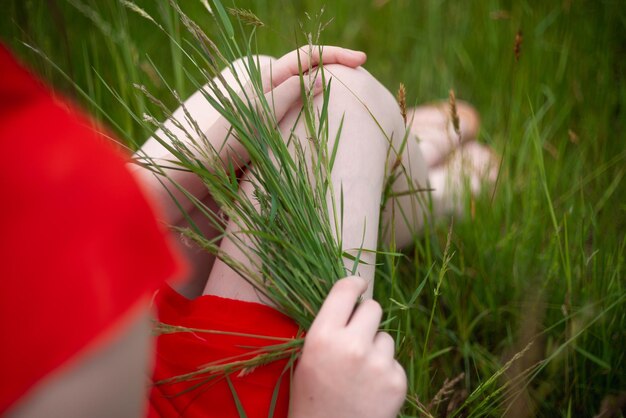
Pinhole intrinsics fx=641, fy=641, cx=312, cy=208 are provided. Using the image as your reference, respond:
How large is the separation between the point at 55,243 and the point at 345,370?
407 mm

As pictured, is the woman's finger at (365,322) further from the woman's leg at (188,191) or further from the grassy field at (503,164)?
the woman's leg at (188,191)

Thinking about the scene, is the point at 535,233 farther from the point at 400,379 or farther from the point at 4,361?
the point at 4,361

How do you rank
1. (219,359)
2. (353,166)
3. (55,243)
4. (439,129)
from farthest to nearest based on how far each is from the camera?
1. (439,129)
2. (353,166)
3. (219,359)
4. (55,243)

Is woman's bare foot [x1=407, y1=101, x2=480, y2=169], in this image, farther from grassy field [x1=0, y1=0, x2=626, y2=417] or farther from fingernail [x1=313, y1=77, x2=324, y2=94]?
fingernail [x1=313, y1=77, x2=324, y2=94]

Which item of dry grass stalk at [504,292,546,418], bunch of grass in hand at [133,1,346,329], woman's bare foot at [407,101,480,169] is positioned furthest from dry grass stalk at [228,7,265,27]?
woman's bare foot at [407,101,480,169]

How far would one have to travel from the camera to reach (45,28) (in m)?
1.73

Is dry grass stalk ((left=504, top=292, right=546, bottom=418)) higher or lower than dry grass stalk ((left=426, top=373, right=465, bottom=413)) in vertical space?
higher

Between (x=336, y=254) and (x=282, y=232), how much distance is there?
0.08 metres

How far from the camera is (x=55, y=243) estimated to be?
46cm

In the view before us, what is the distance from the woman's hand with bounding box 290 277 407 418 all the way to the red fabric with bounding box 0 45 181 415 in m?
0.32

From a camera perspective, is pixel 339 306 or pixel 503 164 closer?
pixel 339 306

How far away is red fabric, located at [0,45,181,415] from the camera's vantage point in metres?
0.45

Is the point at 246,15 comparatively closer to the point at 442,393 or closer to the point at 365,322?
the point at 365,322

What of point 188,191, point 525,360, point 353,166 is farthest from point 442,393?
point 188,191
